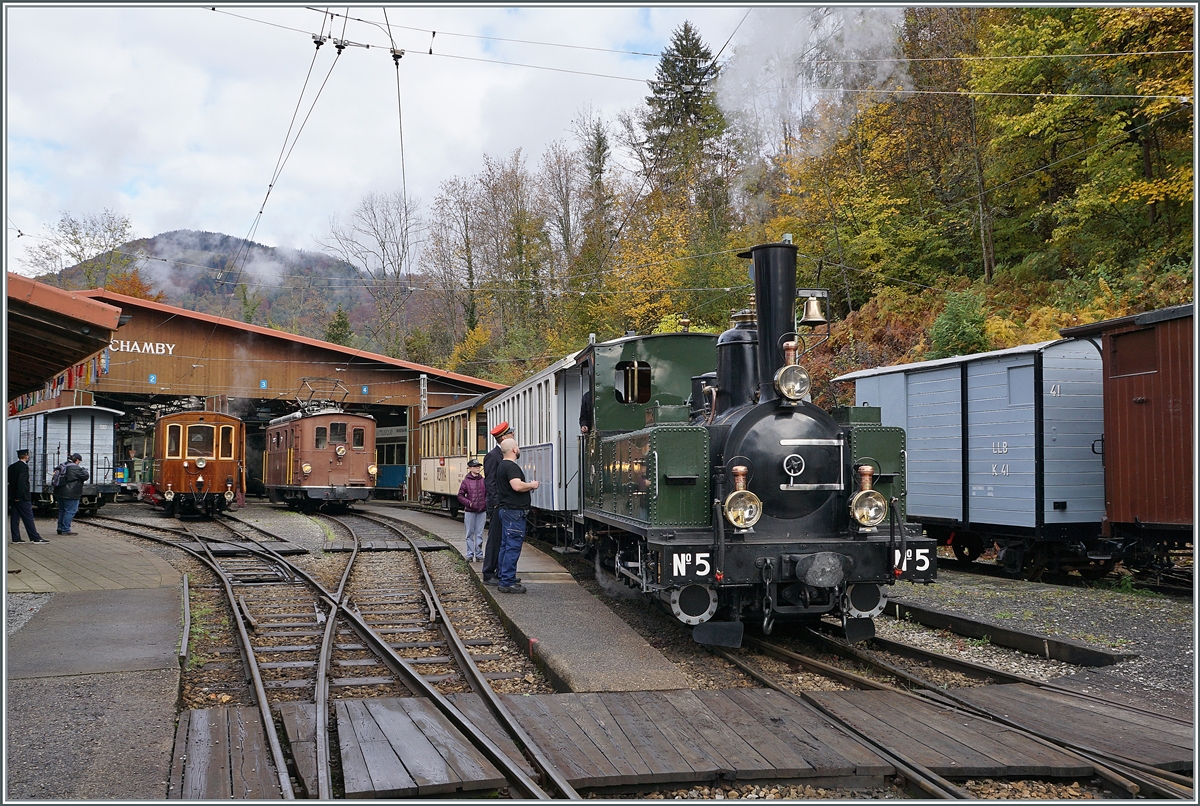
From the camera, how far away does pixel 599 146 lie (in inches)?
1447

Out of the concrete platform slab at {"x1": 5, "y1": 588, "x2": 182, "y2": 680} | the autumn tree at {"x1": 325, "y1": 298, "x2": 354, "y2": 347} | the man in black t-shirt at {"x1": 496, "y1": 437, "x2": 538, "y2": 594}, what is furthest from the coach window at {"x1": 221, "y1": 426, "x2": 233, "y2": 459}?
the autumn tree at {"x1": 325, "y1": 298, "x2": 354, "y2": 347}

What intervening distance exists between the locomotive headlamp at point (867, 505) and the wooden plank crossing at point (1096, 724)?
1.32m

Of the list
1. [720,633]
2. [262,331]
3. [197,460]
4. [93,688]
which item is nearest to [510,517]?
[720,633]

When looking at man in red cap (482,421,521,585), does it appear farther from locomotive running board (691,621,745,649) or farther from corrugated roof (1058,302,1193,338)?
corrugated roof (1058,302,1193,338)

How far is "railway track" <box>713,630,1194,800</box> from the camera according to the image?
419 centimetres

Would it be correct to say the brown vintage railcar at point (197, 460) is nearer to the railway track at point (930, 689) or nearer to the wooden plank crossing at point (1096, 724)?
the railway track at point (930, 689)

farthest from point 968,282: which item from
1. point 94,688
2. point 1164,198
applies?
point 94,688

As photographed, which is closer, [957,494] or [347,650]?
[347,650]

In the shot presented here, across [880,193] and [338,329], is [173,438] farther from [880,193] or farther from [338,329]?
[338,329]

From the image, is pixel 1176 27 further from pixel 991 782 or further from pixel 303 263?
pixel 303 263

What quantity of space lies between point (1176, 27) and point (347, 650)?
1840cm

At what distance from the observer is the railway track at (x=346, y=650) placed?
4.67 m

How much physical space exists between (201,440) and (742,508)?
19.8 m

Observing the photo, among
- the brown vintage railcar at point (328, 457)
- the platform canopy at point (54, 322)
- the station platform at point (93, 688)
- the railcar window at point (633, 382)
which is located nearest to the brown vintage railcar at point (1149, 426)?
the railcar window at point (633, 382)
